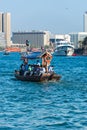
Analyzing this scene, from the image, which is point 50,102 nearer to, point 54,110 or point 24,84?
point 54,110

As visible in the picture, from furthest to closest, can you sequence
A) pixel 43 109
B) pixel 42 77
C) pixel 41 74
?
1. pixel 42 77
2. pixel 41 74
3. pixel 43 109

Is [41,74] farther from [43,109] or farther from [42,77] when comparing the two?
[43,109]

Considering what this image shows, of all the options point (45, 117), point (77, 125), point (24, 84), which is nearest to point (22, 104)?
point (45, 117)

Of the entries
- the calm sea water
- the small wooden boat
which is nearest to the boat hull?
the small wooden boat

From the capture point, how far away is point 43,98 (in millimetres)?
37781

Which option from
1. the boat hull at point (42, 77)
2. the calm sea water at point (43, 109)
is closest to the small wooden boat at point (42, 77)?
the boat hull at point (42, 77)

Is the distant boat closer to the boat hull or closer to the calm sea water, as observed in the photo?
the boat hull

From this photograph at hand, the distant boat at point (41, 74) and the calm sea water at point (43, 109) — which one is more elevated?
the distant boat at point (41, 74)

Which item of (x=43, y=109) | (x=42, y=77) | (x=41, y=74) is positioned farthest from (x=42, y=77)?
(x=43, y=109)

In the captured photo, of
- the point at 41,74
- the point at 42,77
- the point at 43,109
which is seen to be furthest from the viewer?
the point at 42,77

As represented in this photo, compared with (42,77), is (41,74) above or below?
above

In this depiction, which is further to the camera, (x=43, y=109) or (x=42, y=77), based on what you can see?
(x=42, y=77)

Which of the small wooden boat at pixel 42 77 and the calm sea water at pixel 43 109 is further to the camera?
the small wooden boat at pixel 42 77

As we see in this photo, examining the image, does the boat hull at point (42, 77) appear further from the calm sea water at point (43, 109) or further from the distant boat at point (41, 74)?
the calm sea water at point (43, 109)
